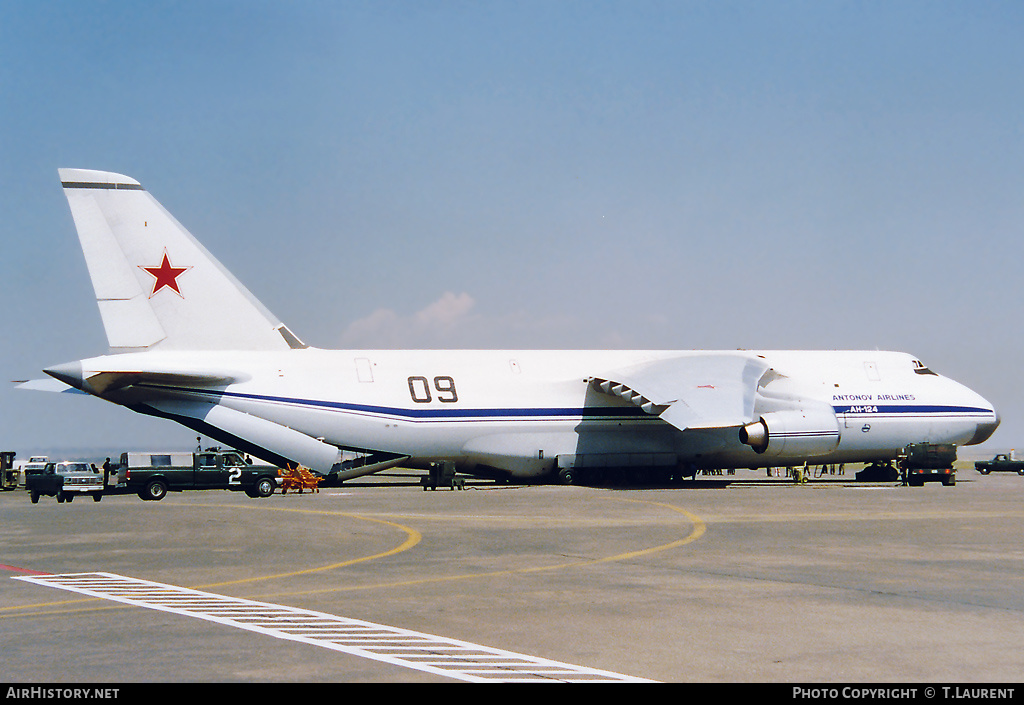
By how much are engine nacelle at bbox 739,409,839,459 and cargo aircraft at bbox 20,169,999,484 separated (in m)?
0.08

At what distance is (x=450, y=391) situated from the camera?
37.0 metres

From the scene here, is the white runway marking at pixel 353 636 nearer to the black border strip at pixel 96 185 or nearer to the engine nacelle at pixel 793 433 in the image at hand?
the black border strip at pixel 96 185

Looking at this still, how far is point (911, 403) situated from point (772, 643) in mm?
35418

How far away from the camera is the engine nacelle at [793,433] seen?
1481 inches

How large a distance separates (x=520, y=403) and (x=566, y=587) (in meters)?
24.8

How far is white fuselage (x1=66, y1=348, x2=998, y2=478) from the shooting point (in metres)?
34.0

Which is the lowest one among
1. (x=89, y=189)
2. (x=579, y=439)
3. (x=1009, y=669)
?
(x=1009, y=669)

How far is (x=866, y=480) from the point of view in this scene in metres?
43.5

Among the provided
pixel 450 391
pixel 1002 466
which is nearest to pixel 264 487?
pixel 450 391

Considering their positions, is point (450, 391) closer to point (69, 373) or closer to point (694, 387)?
point (694, 387)

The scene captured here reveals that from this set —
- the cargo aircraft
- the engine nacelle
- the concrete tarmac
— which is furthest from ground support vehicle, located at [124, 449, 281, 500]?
the engine nacelle

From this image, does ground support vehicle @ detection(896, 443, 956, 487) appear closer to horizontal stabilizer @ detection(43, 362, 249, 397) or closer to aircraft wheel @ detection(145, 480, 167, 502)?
horizontal stabilizer @ detection(43, 362, 249, 397)
